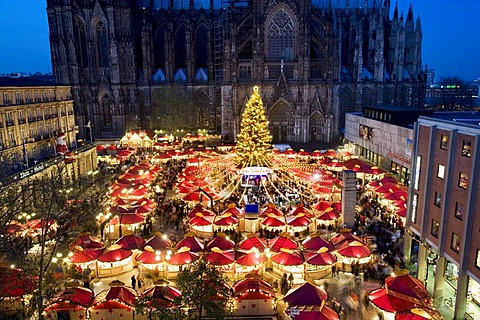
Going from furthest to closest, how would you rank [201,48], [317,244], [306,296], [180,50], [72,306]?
1. [180,50]
2. [201,48]
3. [317,244]
4. [72,306]
5. [306,296]

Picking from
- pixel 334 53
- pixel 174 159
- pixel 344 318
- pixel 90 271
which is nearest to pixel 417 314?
pixel 344 318

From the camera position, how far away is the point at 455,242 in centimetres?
2297

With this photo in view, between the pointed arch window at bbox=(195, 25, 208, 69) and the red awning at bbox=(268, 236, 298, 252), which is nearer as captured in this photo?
the red awning at bbox=(268, 236, 298, 252)

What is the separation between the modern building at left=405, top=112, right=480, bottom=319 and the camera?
70.2 feet

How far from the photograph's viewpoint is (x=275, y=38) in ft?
239

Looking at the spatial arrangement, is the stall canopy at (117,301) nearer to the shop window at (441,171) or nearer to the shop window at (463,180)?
the shop window at (463,180)

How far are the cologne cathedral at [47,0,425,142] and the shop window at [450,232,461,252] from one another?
166 ft

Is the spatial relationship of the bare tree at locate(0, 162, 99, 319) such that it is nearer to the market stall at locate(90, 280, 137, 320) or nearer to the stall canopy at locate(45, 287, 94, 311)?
the stall canopy at locate(45, 287, 94, 311)

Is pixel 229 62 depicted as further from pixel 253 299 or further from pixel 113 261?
pixel 253 299

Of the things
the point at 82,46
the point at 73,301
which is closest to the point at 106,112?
the point at 82,46

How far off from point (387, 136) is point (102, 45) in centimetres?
5348

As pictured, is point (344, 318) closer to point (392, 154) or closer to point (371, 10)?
point (392, 154)

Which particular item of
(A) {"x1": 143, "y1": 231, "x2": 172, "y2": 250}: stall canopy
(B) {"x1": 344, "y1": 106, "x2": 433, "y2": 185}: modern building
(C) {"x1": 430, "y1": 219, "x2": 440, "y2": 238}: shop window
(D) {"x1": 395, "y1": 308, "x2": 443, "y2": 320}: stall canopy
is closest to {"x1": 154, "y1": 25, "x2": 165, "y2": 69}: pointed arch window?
(B) {"x1": 344, "y1": 106, "x2": 433, "y2": 185}: modern building

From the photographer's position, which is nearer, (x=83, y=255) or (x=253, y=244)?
(x=83, y=255)
